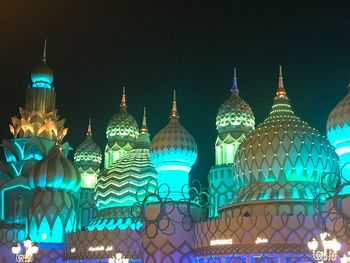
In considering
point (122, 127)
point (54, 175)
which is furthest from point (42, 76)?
point (54, 175)

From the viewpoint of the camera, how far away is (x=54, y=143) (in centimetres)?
5344

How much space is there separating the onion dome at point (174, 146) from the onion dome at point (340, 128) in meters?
9.76

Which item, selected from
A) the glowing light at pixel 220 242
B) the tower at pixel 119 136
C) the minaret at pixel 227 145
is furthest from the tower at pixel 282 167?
the tower at pixel 119 136

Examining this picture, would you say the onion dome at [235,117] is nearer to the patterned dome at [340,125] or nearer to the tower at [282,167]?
the tower at [282,167]

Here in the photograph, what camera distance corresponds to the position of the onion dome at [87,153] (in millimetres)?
59812

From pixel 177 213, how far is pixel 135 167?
11.3 m

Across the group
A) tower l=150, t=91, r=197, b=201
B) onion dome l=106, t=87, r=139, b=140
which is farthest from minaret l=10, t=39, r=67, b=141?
tower l=150, t=91, r=197, b=201

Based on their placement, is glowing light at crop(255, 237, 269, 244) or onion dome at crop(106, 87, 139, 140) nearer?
glowing light at crop(255, 237, 269, 244)

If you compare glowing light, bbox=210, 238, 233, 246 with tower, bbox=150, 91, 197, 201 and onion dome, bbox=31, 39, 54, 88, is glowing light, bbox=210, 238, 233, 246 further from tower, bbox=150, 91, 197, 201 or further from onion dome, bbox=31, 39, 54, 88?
onion dome, bbox=31, 39, 54, 88

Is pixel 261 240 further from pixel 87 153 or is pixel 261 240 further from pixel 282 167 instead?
pixel 87 153

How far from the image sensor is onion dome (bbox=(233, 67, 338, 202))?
38.9m

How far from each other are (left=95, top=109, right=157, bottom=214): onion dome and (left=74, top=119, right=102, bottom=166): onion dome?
7218 millimetres

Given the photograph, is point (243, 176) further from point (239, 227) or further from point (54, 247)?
point (54, 247)

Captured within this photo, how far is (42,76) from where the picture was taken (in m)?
56.2
